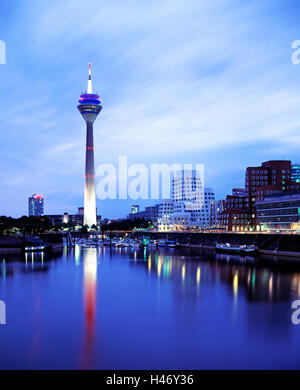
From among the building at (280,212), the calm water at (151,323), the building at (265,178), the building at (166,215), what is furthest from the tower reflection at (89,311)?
the building at (166,215)

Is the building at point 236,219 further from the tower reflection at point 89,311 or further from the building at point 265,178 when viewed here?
the tower reflection at point 89,311

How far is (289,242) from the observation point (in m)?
73.2

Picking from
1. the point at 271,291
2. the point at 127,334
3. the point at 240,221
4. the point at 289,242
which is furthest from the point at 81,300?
the point at 240,221

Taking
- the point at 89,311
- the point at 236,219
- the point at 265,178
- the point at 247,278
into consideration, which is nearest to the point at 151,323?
the point at 89,311

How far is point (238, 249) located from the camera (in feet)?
283

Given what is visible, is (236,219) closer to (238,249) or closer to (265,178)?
(265,178)

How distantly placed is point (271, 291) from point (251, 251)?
41728 mm

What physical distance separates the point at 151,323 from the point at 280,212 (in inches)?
3047

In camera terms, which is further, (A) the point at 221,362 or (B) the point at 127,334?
(B) the point at 127,334

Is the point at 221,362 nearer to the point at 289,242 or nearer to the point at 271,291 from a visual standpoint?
the point at 271,291

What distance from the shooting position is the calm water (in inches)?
806

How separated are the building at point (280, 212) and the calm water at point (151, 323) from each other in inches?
1865

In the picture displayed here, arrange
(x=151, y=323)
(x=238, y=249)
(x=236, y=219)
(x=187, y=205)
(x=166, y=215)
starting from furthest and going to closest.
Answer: (x=166, y=215) < (x=187, y=205) < (x=236, y=219) < (x=238, y=249) < (x=151, y=323)

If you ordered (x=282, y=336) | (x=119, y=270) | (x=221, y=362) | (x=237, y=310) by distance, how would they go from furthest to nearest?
(x=119, y=270), (x=237, y=310), (x=282, y=336), (x=221, y=362)
